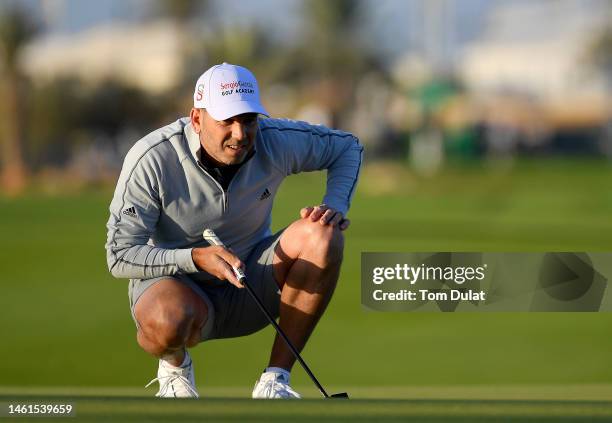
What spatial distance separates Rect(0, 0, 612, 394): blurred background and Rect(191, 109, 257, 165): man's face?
366 centimetres

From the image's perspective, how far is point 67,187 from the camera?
1596 inches

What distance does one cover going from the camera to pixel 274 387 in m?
5.45

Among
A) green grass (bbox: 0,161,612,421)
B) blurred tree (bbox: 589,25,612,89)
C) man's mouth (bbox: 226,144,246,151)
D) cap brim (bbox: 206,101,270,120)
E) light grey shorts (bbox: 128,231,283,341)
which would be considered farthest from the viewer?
blurred tree (bbox: 589,25,612,89)

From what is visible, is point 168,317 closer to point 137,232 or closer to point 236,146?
point 137,232

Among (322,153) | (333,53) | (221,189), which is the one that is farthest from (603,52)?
(221,189)

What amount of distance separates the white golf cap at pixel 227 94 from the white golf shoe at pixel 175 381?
1085 millimetres

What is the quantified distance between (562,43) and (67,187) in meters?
45.3

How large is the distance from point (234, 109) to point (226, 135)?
0.50 ft

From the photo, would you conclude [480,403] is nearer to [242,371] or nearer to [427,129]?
[242,371]

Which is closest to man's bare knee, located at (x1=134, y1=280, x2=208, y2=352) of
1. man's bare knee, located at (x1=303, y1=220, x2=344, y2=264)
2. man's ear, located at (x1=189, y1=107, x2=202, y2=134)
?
man's bare knee, located at (x1=303, y1=220, x2=344, y2=264)

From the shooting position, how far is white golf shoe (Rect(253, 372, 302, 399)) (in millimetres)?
5410

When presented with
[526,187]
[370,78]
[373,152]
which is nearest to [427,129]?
[373,152]

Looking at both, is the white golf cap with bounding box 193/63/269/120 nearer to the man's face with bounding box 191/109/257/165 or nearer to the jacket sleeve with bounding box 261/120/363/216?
the man's face with bounding box 191/109/257/165

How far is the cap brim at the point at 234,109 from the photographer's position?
534 cm
